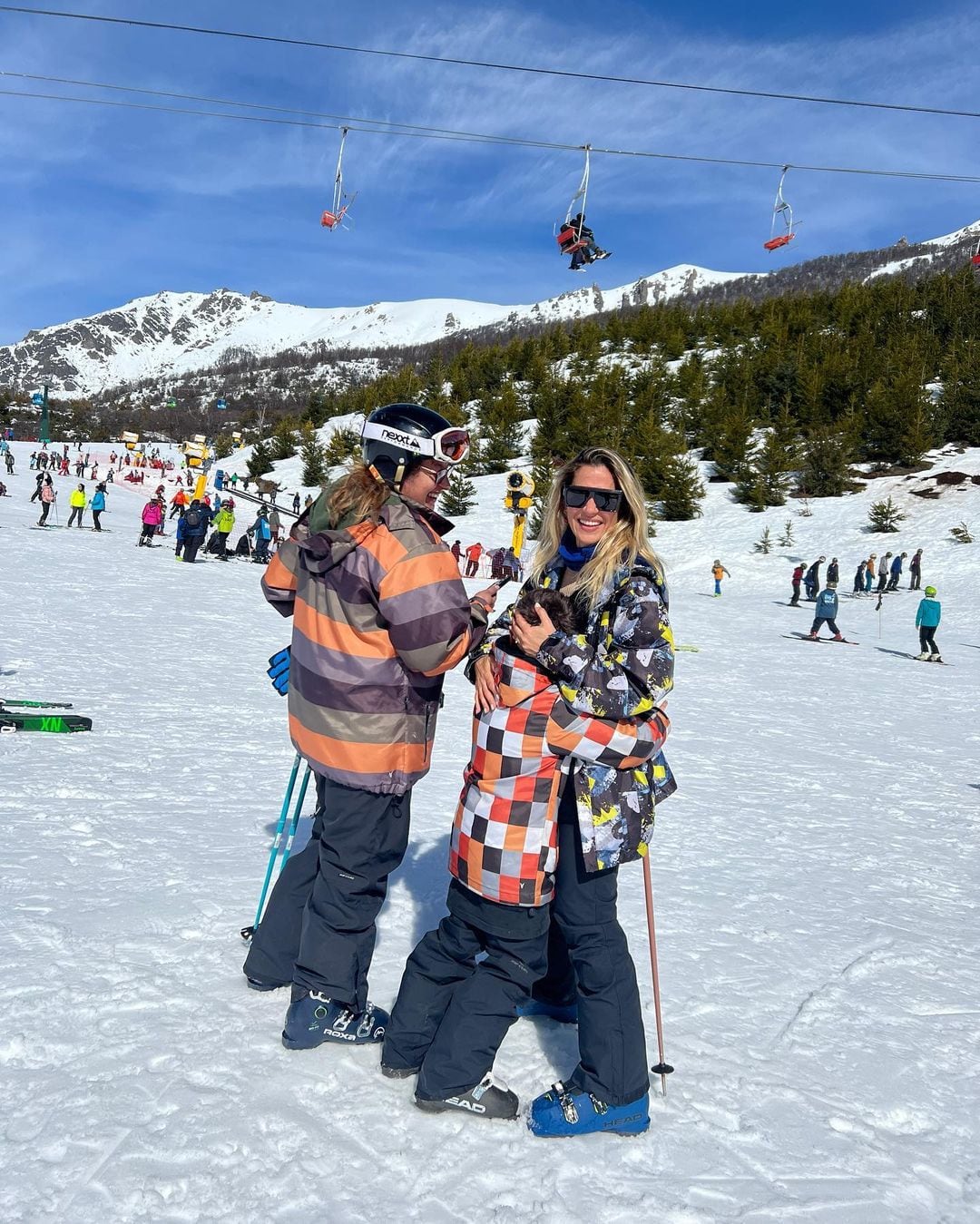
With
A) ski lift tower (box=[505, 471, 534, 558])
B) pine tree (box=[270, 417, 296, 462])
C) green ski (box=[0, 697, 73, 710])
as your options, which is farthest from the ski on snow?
pine tree (box=[270, 417, 296, 462])

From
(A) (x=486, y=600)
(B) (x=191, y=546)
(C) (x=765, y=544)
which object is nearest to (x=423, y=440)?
(A) (x=486, y=600)

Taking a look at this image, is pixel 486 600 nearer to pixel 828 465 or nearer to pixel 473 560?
pixel 473 560

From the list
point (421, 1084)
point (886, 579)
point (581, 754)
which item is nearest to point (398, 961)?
point (421, 1084)

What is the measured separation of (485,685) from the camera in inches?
84.7

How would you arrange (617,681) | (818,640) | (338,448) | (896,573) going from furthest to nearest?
(338,448) → (896,573) → (818,640) → (617,681)

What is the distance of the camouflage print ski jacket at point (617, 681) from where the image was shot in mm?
2020

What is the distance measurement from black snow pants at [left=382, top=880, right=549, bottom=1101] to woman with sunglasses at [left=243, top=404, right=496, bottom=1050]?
0.21 metres

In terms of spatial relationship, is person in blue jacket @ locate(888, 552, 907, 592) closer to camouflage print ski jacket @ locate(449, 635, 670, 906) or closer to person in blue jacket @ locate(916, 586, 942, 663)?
person in blue jacket @ locate(916, 586, 942, 663)

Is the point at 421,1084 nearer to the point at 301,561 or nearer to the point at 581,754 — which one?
the point at 581,754

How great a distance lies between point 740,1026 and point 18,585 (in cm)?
1243

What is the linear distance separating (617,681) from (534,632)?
0.76ft

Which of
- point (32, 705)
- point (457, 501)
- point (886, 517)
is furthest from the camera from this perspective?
point (457, 501)

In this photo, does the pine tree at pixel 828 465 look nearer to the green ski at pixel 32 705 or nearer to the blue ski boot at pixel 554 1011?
the green ski at pixel 32 705

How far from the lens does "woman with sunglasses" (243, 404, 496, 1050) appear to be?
216 cm
